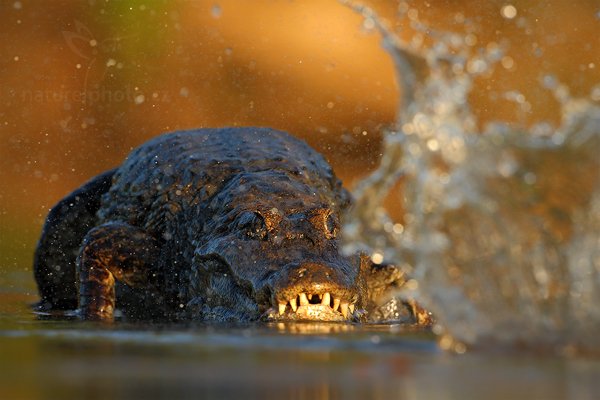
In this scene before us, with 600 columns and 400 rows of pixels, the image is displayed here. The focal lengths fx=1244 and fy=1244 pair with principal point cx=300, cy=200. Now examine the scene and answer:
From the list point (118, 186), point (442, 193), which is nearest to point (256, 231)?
point (118, 186)

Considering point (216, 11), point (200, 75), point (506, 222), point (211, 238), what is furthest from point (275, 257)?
point (200, 75)

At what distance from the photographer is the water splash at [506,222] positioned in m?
3.80

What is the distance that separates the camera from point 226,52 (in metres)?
14.4

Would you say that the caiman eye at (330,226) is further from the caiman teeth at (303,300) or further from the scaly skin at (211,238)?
the caiman teeth at (303,300)

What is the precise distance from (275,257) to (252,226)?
0.40 meters

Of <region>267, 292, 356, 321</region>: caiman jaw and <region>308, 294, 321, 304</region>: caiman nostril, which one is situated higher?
<region>308, 294, 321, 304</region>: caiman nostril

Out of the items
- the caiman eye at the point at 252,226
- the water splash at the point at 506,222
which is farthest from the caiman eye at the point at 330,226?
A: the water splash at the point at 506,222

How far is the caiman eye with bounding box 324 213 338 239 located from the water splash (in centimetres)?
321

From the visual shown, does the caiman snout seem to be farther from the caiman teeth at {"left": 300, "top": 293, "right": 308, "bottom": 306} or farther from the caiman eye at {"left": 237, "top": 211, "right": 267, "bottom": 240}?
the caiman eye at {"left": 237, "top": 211, "right": 267, "bottom": 240}

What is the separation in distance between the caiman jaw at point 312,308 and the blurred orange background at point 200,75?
21.0 ft

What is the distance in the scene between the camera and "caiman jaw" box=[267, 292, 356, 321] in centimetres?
654

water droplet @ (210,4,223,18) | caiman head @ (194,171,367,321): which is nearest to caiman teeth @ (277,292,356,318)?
caiman head @ (194,171,367,321)

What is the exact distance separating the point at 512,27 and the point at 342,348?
394 inches

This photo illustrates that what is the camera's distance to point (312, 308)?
6559 mm
